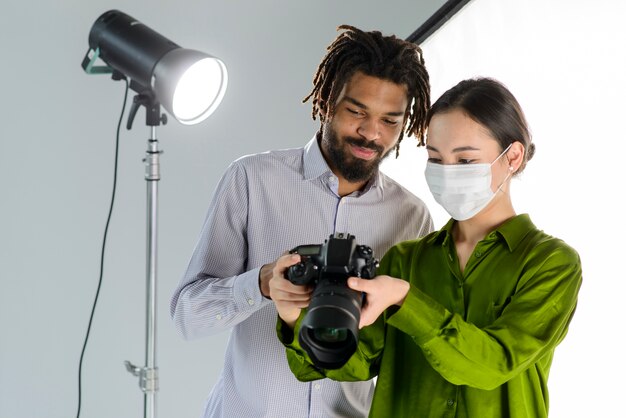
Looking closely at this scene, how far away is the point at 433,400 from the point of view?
1.27 m

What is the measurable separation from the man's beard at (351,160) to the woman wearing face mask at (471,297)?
186 millimetres

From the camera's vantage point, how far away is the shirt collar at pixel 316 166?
5.20 ft

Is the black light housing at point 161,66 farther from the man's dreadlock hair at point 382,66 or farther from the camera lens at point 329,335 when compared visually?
the camera lens at point 329,335

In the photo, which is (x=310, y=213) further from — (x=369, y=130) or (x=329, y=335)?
(x=329, y=335)

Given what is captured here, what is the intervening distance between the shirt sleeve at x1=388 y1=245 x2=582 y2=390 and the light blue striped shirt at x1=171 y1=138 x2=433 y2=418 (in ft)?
1.41

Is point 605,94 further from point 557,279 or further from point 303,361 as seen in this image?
point 303,361

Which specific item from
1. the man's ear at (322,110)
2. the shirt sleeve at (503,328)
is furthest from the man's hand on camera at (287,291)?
the man's ear at (322,110)

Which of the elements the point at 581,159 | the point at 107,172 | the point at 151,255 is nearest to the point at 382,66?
the point at 581,159

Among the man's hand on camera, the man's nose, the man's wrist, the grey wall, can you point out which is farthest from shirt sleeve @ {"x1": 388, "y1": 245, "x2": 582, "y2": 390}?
the grey wall

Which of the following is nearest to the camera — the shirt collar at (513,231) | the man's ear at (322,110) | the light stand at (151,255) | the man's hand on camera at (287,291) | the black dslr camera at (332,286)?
the black dslr camera at (332,286)

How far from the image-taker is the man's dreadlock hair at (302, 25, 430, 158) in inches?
61.7

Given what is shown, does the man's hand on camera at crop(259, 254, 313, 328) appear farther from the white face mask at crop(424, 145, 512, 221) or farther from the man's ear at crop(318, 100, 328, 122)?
the man's ear at crop(318, 100, 328, 122)

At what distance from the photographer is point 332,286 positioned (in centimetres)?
107

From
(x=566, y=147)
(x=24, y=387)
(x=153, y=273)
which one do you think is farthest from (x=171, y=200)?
(x=566, y=147)
